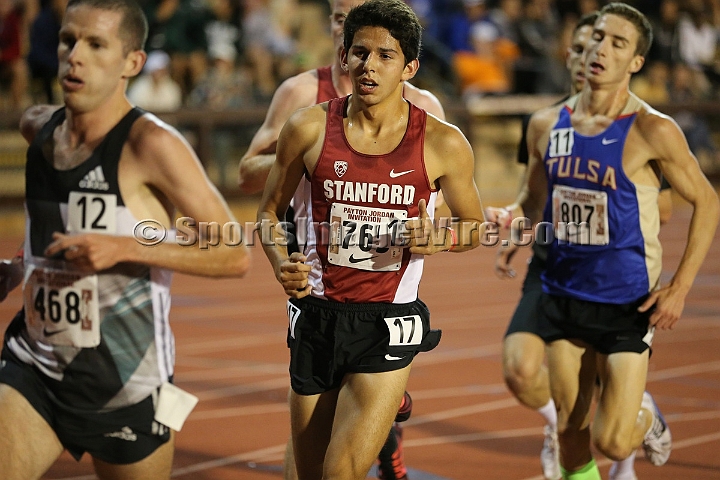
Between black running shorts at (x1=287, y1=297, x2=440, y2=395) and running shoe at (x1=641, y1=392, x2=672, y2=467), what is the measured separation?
176cm

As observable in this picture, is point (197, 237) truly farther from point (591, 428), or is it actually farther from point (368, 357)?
point (591, 428)

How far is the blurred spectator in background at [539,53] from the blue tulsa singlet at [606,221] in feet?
38.0

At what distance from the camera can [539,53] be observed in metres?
16.7

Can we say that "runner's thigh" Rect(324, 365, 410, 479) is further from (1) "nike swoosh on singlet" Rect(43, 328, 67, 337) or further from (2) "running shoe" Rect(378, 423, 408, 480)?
(2) "running shoe" Rect(378, 423, 408, 480)

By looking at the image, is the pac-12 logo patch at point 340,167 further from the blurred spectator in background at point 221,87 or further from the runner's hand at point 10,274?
the blurred spectator in background at point 221,87

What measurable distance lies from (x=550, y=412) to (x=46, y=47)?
9.24m

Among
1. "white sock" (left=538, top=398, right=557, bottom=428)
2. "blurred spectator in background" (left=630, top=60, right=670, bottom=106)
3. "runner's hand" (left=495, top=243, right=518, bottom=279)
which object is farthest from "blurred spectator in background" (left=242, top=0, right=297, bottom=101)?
"white sock" (left=538, top=398, right=557, bottom=428)

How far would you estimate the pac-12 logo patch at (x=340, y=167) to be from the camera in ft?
12.6

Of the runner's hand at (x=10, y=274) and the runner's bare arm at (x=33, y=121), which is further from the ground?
the runner's bare arm at (x=33, y=121)

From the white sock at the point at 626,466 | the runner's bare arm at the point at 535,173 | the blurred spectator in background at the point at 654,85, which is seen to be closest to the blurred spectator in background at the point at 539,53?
the blurred spectator in background at the point at 654,85

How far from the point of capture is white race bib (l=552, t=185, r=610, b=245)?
4.95 metres

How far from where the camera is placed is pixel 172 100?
1353 cm

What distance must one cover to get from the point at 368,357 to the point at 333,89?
5.06 feet

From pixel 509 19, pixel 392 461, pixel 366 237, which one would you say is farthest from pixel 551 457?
pixel 509 19
